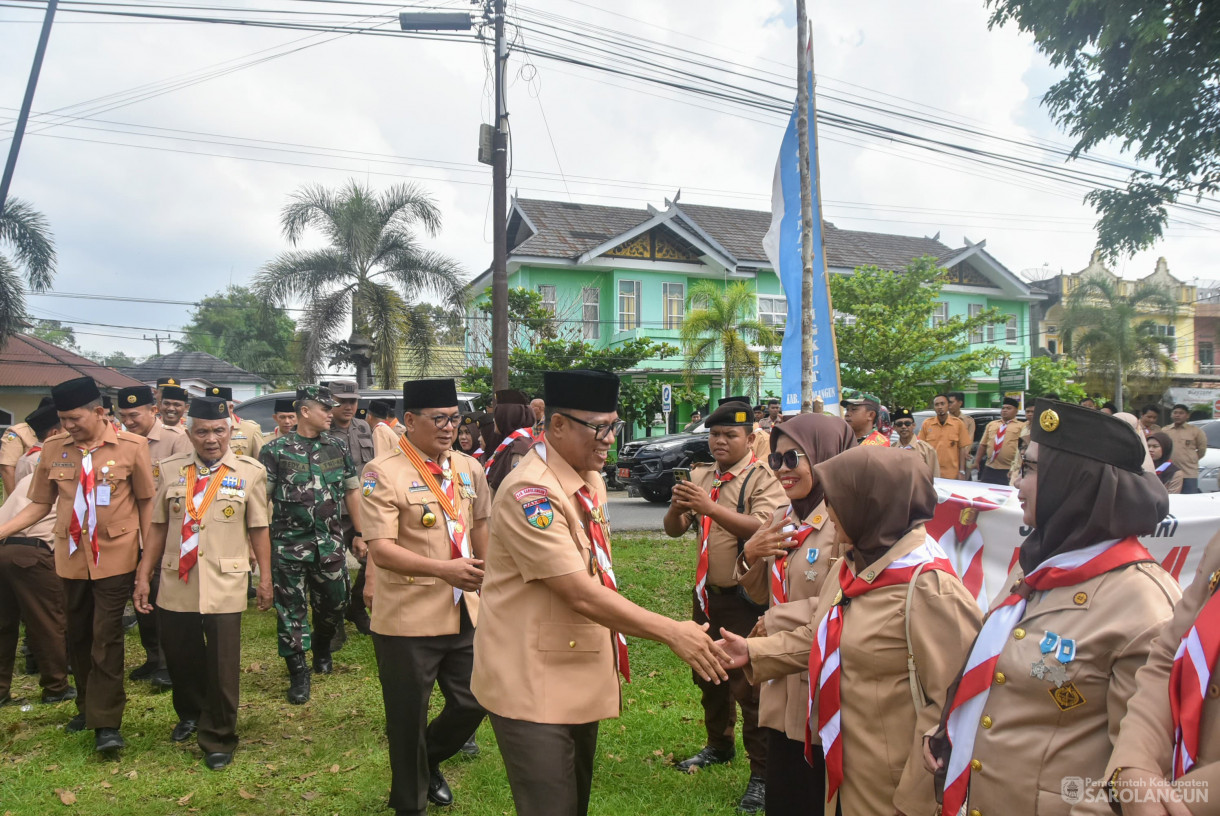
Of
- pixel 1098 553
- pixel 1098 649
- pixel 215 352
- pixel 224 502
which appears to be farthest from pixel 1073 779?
pixel 215 352

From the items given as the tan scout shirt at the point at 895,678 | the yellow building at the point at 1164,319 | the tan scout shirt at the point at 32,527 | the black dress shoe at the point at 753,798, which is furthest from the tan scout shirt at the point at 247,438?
the yellow building at the point at 1164,319

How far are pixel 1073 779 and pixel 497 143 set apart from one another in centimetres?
1335

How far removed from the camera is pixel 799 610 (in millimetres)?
3229

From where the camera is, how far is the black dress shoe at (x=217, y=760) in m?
4.82

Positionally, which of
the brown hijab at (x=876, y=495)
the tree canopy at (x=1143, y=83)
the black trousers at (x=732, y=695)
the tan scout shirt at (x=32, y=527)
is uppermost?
the tree canopy at (x=1143, y=83)

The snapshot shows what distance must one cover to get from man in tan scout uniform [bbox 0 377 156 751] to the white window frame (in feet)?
81.0

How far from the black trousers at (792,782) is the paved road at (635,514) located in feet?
31.6

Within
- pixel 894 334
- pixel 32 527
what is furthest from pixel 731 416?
pixel 894 334

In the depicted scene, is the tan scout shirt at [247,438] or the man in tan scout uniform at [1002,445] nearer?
the tan scout shirt at [247,438]

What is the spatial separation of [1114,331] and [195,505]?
3756cm

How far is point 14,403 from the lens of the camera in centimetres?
3328

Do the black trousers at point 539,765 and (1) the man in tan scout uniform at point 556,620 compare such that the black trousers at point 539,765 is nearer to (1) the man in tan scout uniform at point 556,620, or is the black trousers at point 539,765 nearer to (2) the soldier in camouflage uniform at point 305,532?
(1) the man in tan scout uniform at point 556,620

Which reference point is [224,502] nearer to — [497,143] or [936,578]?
[936,578]

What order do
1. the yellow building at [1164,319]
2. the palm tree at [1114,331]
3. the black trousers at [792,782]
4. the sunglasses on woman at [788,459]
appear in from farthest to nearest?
the yellow building at [1164,319]
the palm tree at [1114,331]
the sunglasses on woman at [788,459]
the black trousers at [792,782]
